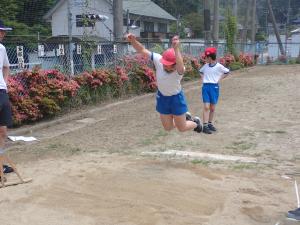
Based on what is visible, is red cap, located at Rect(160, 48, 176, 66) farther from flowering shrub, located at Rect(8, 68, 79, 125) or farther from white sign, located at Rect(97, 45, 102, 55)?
white sign, located at Rect(97, 45, 102, 55)

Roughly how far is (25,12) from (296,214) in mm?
28797

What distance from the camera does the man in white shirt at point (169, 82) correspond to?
19.0 ft

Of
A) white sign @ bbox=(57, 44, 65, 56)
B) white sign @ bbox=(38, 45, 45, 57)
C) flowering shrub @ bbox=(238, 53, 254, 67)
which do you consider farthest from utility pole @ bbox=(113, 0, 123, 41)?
flowering shrub @ bbox=(238, 53, 254, 67)

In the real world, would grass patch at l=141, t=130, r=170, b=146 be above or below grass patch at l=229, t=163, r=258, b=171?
below

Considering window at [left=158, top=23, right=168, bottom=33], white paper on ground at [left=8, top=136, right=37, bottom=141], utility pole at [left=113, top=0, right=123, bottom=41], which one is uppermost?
window at [left=158, top=23, right=168, bottom=33]

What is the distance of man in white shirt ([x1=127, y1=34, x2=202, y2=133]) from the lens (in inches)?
228

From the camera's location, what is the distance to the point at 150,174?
591cm

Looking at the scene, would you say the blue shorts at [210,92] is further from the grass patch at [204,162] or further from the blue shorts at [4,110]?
the blue shorts at [4,110]

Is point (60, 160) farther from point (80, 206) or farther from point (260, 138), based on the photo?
point (260, 138)

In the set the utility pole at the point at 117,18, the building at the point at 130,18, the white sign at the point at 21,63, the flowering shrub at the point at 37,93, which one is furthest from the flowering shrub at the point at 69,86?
the building at the point at 130,18

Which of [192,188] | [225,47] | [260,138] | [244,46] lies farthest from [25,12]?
[192,188]

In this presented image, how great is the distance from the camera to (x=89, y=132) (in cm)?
907

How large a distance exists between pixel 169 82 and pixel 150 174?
3.85ft

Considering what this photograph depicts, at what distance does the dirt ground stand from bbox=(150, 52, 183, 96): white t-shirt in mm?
990
